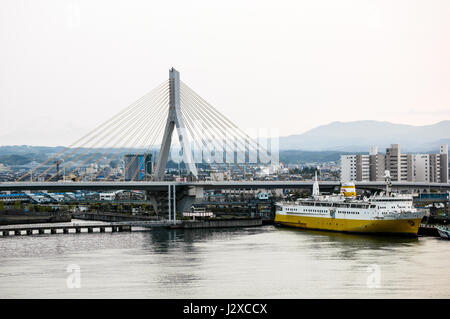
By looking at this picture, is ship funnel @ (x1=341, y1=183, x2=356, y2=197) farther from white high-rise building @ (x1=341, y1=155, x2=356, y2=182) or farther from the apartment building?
white high-rise building @ (x1=341, y1=155, x2=356, y2=182)

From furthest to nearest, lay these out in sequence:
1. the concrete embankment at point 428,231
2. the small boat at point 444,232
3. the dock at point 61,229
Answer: the dock at point 61,229 < the concrete embankment at point 428,231 < the small boat at point 444,232

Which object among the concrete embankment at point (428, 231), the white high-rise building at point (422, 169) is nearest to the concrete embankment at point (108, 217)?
the concrete embankment at point (428, 231)

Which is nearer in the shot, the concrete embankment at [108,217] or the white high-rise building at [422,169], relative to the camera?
the concrete embankment at [108,217]

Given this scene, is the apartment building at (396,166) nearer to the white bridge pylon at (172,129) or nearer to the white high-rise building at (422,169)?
the white high-rise building at (422,169)

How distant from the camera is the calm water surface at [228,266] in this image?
14.2 metres

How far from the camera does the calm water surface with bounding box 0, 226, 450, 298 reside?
14219 millimetres

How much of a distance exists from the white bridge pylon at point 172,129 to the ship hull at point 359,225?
546 centimetres

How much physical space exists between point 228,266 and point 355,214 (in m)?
9.80

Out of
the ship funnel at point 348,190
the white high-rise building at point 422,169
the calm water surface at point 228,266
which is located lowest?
the calm water surface at point 228,266

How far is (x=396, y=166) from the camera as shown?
53.7 meters

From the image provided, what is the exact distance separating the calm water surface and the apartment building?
29.5 metres

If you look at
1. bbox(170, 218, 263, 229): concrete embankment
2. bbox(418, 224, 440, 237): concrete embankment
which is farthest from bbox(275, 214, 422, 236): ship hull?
bbox(170, 218, 263, 229): concrete embankment

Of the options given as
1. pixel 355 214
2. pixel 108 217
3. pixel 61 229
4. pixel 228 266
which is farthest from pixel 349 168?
pixel 228 266

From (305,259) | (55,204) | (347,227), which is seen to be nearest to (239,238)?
(347,227)
